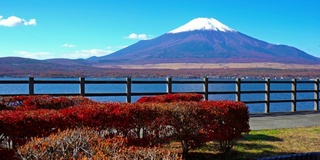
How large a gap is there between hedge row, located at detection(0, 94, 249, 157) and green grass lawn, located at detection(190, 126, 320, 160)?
0.35 metres

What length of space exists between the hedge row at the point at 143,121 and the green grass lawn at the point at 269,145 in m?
0.35

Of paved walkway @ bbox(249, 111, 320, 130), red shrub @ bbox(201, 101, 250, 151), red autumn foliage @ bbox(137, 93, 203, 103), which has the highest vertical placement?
red autumn foliage @ bbox(137, 93, 203, 103)

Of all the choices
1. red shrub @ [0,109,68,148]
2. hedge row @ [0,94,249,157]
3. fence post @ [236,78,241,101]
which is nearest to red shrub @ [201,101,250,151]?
hedge row @ [0,94,249,157]

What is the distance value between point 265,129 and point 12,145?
8.75 meters

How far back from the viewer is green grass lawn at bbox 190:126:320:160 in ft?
28.2

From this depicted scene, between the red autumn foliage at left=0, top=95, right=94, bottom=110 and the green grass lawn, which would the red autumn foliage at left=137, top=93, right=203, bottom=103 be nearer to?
the green grass lawn

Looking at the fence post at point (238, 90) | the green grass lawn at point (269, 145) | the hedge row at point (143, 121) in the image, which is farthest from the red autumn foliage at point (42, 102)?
the fence post at point (238, 90)

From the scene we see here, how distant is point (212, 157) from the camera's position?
8.37m

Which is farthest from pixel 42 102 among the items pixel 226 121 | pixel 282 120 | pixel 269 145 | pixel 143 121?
pixel 282 120

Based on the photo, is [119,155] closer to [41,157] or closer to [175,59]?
[41,157]

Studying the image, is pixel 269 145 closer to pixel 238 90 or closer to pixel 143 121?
pixel 143 121

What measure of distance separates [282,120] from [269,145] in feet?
19.0

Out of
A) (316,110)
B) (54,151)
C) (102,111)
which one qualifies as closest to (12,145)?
(102,111)

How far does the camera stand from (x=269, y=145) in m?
9.75
